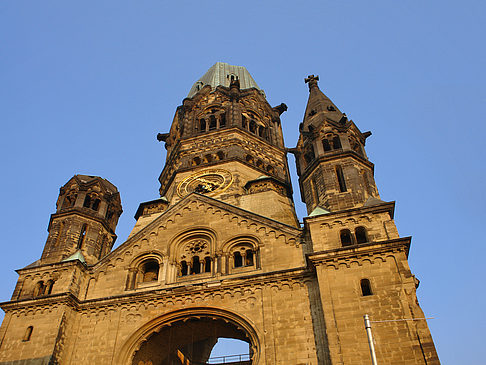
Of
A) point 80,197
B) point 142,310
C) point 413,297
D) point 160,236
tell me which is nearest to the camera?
point 413,297

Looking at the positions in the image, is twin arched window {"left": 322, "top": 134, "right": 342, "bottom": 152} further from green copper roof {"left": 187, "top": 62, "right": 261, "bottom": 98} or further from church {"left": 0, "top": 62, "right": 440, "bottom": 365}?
green copper roof {"left": 187, "top": 62, "right": 261, "bottom": 98}

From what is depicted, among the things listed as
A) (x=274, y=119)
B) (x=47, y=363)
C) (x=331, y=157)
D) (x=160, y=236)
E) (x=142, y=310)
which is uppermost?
(x=274, y=119)

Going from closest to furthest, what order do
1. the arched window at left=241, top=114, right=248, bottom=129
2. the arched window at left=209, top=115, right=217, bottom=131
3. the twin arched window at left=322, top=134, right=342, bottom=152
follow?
1. the twin arched window at left=322, top=134, right=342, bottom=152
2. the arched window at left=241, top=114, right=248, bottom=129
3. the arched window at left=209, top=115, right=217, bottom=131

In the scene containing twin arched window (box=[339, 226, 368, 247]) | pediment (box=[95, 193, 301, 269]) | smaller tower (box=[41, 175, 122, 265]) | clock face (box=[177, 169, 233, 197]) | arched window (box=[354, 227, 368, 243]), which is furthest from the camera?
clock face (box=[177, 169, 233, 197])

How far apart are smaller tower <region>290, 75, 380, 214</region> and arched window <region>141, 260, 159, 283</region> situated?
26.4ft

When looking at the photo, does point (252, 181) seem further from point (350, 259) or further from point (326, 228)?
point (350, 259)

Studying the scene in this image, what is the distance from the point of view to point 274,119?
42.0 metres

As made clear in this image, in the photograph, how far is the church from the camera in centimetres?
1841

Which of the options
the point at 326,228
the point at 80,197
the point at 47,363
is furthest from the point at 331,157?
the point at 47,363

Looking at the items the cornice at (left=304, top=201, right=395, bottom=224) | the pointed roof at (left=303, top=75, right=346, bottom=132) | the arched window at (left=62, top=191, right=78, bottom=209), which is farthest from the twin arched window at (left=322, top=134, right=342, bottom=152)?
the arched window at (left=62, top=191, right=78, bottom=209)

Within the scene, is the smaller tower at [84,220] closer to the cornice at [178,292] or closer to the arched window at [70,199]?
the arched window at [70,199]

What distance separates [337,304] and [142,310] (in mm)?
8389

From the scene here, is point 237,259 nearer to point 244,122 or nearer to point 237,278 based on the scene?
point 237,278

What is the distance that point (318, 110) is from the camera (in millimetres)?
31641
